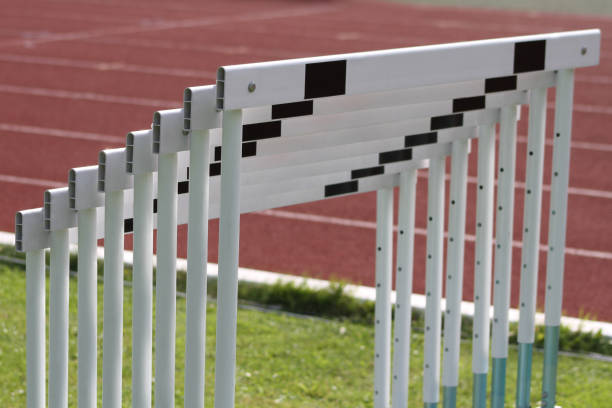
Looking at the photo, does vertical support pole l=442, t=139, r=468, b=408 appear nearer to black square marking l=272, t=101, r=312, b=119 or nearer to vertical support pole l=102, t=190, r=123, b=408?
A: black square marking l=272, t=101, r=312, b=119

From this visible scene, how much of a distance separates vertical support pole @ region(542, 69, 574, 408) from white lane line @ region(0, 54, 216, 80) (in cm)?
930

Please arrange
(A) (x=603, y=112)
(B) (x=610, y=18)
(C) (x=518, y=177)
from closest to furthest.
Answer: (C) (x=518, y=177) → (A) (x=603, y=112) → (B) (x=610, y=18)

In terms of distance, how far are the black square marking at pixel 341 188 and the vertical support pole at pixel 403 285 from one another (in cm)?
18

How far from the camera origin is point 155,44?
1479 centimetres

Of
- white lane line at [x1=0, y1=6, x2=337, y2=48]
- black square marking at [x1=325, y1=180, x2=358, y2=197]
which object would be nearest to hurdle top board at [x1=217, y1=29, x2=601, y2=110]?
black square marking at [x1=325, y1=180, x2=358, y2=197]

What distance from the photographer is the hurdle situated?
219cm

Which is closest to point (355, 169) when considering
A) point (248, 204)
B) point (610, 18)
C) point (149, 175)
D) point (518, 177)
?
point (248, 204)

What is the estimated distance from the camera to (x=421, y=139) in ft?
9.71

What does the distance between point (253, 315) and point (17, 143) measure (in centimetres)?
445

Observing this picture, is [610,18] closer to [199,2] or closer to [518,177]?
[199,2]

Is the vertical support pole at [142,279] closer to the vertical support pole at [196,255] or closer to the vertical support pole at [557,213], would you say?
the vertical support pole at [196,255]

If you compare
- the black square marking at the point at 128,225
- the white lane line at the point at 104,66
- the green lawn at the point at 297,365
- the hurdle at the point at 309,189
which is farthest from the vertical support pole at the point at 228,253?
the white lane line at the point at 104,66

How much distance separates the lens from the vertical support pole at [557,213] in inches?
121

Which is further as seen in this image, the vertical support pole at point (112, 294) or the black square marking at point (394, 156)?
the black square marking at point (394, 156)
